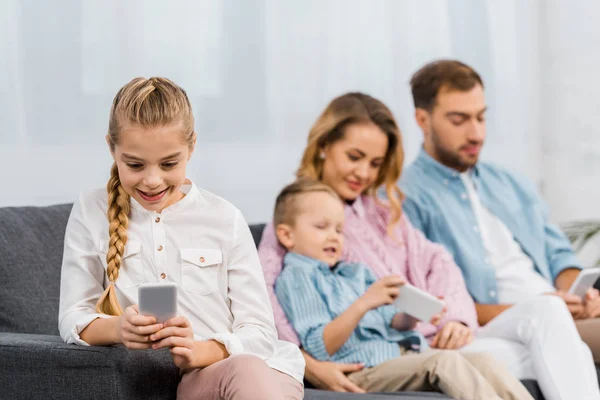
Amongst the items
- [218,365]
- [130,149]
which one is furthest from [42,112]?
[218,365]

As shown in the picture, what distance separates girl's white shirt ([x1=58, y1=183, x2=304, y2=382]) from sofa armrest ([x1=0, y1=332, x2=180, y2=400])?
0.28 ft

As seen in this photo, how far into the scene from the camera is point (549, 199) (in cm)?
466

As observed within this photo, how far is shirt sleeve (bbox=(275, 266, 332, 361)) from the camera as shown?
98.0 inches

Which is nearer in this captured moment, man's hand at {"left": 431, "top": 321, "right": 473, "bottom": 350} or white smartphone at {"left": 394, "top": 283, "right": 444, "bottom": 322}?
white smartphone at {"left": 394, "top": 283, "right": 444, "bottom": 322}

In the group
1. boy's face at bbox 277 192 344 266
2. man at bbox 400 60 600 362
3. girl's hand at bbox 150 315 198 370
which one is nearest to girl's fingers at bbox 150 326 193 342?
girl's hand at bbox 150 315 198 370

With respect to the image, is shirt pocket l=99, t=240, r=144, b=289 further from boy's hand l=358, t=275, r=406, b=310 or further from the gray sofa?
boy's hand l=358, t=275, r=406, b=310

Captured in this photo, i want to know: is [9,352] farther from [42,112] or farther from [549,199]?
[549,199]

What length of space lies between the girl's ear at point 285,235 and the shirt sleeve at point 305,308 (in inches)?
3.9

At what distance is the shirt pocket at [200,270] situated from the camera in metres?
1.95

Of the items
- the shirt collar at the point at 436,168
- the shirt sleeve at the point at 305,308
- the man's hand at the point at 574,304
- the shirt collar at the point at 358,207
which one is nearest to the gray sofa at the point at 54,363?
the shirt sleeve at the point at 305,308

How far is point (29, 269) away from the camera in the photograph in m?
2.30

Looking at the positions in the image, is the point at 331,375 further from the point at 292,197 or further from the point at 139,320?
the point at 139,320

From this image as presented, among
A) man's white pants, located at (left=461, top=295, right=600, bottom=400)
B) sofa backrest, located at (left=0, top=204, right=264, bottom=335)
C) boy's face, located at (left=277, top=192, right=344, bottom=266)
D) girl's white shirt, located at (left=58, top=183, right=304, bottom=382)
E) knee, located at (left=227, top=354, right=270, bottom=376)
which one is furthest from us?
boy's face, located at (left=277, top=192, right=344, bottom=266)

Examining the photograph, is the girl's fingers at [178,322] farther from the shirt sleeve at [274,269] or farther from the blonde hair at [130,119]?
the shirt sleeve at [274,269]
